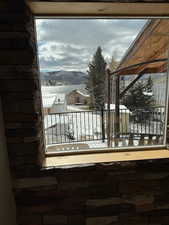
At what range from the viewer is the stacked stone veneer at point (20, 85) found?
0.97 m

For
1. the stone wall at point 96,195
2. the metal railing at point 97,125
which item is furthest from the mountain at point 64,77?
the stone wall at point 96,195

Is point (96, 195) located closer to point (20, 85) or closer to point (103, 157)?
point (103, 157)

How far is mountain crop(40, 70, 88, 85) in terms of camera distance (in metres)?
1.20

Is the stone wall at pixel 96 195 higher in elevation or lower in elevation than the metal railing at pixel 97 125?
lower

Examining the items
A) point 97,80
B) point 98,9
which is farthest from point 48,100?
point 98,9

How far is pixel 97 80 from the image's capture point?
125 cm

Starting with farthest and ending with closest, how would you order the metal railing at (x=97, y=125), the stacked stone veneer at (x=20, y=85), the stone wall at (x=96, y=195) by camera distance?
1. the metal railing at (x=97, y=125)
2. the stone wall at (x=96, y=195)
3. the stacked stone veneer at (x=20, y=85)

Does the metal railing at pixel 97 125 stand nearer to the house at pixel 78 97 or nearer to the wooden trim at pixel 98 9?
the house at pixel 78 97

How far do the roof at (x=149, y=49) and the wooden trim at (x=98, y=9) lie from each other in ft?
0.27

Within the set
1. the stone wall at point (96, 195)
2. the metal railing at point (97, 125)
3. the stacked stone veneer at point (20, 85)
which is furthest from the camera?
the metal railing at point (97, 125)

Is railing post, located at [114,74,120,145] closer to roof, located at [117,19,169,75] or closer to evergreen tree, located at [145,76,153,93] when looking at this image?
roof, located at [117,19,169,75]

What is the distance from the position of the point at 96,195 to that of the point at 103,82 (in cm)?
85

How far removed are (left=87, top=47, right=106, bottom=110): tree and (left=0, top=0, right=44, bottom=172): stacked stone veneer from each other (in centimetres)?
40

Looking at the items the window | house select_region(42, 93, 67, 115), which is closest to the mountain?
the window
